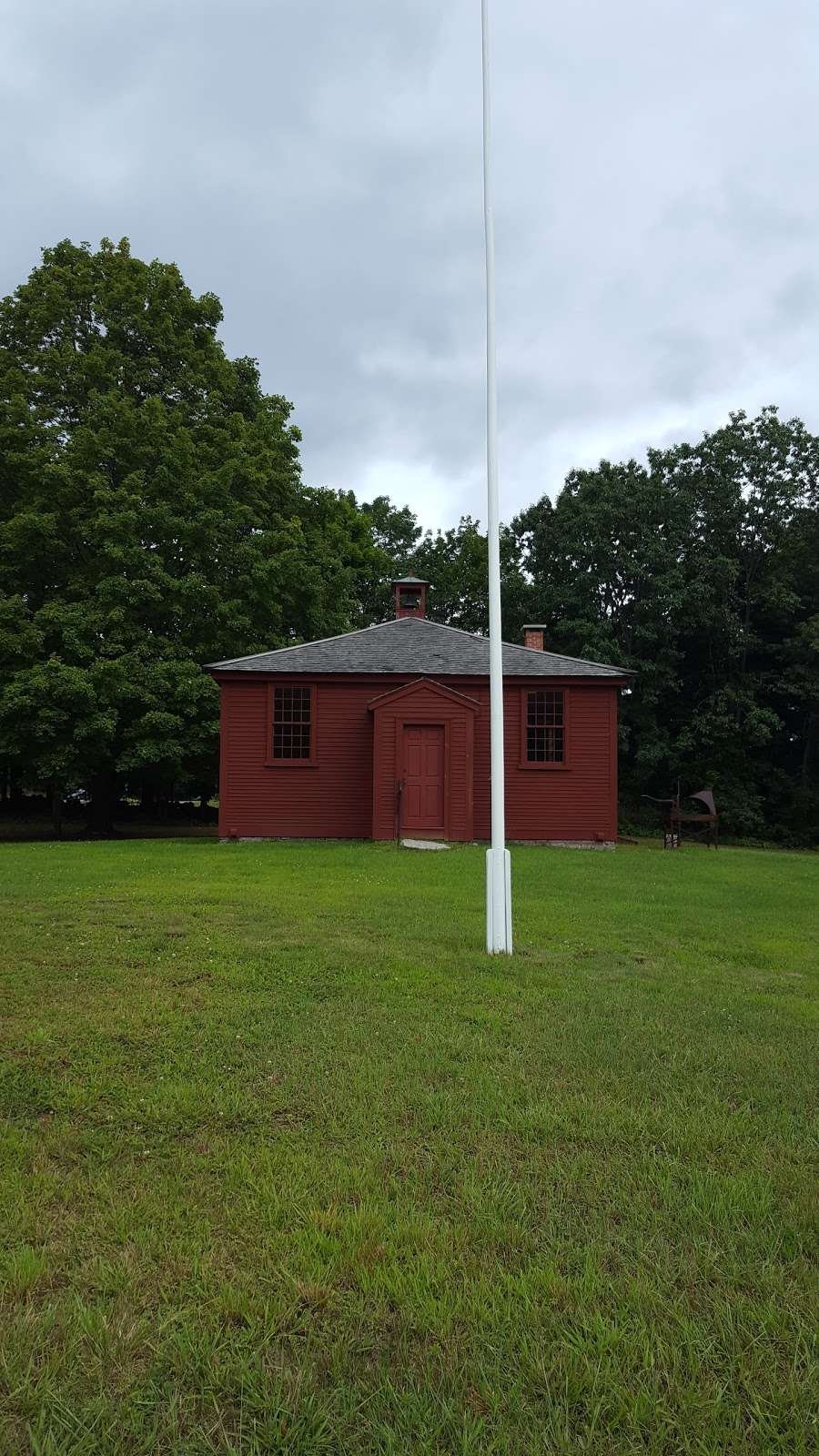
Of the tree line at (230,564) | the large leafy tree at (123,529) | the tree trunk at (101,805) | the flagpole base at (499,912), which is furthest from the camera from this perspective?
the tree trunk at (101,805)

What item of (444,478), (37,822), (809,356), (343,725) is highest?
(444,478)

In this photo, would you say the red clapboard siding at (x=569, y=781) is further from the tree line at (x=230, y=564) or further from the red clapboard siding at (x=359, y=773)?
the tree line at (x=230, y=564)

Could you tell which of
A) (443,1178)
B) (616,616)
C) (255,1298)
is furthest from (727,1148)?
(616,616)

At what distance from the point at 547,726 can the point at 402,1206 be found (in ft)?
52.5

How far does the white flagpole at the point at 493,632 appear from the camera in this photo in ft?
19.3

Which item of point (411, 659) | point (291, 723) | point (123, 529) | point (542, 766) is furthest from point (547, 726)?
point (123, 529)

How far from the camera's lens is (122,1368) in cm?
174

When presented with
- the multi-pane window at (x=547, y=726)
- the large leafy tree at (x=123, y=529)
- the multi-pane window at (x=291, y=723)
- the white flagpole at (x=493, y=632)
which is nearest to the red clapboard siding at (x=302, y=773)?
the multi-pane window at (x=291, y=723)

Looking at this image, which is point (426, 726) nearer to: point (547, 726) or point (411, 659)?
point (411, 659)

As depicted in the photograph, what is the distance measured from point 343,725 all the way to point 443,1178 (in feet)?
50.2

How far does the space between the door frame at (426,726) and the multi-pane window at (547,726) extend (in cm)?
243

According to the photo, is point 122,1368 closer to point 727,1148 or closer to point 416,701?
point 727,1148

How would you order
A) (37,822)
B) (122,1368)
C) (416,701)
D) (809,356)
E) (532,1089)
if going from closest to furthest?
(122,1368) < (532,1089) < (809,356) < (416,701) < (37,822)

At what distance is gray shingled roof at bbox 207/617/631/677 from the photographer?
1761 centimetres
